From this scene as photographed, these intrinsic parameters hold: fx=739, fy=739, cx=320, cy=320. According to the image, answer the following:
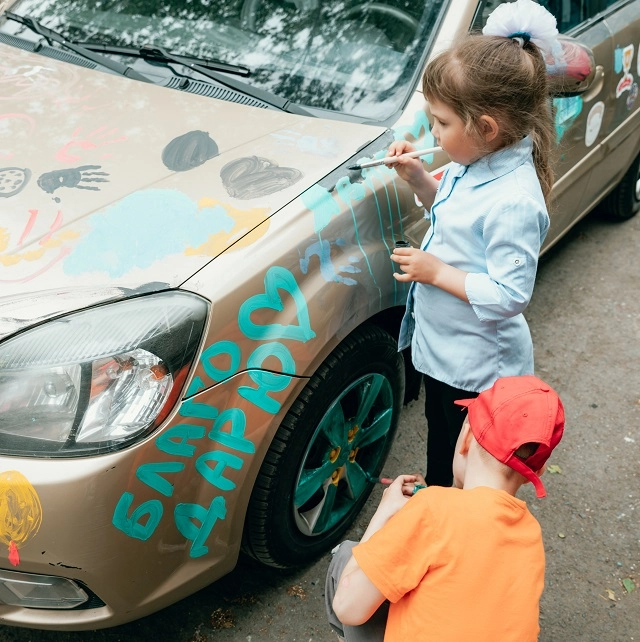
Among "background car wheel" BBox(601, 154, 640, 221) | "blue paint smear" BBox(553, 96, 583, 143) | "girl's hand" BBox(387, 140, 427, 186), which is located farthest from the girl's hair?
"background car wheel" BBox(601, 154, 640, 221)

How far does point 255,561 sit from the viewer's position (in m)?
2.14

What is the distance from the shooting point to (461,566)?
1244mm

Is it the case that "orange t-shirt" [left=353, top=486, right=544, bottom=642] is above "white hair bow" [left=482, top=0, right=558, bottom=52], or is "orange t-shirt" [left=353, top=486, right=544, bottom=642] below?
below

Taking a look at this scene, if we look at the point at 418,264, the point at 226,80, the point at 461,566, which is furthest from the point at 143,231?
the point at 461,566

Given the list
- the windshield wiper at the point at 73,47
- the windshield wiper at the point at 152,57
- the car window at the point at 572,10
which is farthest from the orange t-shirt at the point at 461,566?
the car window at the point at 572,10

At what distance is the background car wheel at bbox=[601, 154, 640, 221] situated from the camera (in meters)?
4.05

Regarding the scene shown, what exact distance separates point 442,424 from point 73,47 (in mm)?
1710

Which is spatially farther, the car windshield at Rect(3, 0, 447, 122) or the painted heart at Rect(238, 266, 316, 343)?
the car windshield at Rect(3, 0, 447, 122)

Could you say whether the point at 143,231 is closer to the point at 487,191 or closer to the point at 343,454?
the point at 487,191

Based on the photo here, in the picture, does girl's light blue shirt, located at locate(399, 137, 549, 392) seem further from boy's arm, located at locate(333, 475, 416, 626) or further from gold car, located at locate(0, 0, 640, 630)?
boy's arm, located at locate(333, 475, 416, 626)

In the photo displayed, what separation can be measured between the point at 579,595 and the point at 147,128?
190 centimetres

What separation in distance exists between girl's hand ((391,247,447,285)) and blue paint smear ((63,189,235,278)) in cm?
41

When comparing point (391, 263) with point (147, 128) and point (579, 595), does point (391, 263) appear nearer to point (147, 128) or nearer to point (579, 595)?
point (147, 128)

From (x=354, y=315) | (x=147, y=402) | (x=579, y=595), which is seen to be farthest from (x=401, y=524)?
(x=579, y=595)
